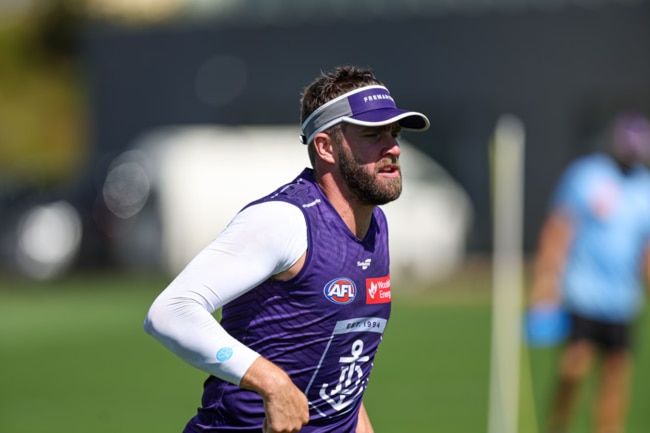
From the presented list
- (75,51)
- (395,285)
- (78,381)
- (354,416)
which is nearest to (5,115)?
(75,51)

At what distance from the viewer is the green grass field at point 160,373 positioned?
1165 cm

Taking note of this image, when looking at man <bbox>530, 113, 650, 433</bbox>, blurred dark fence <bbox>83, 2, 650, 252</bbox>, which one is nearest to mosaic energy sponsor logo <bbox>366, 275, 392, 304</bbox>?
man <bbox>530, 113, 650, 433</bbox>

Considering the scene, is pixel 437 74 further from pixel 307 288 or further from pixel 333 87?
pixel 307 288

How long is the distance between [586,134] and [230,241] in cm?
2705

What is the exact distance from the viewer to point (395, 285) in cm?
2534

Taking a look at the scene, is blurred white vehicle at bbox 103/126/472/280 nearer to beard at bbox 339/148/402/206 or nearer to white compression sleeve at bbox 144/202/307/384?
beard at bbox 339/148/402/206

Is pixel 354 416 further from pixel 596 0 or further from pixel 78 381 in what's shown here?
pixel 596 0

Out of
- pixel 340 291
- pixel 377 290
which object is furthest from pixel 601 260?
pixel 340 291

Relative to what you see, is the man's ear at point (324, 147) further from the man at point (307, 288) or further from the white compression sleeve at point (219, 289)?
the white compression sleeve at point (219, 289)

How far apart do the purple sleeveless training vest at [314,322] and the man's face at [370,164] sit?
0.15 m

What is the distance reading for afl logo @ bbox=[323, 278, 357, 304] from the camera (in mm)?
5148

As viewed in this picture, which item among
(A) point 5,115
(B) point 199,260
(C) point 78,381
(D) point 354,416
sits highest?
(A) point 5,115

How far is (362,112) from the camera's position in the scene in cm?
529

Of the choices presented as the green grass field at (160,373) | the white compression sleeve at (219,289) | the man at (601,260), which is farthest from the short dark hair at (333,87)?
the green grass field at (160,373)
